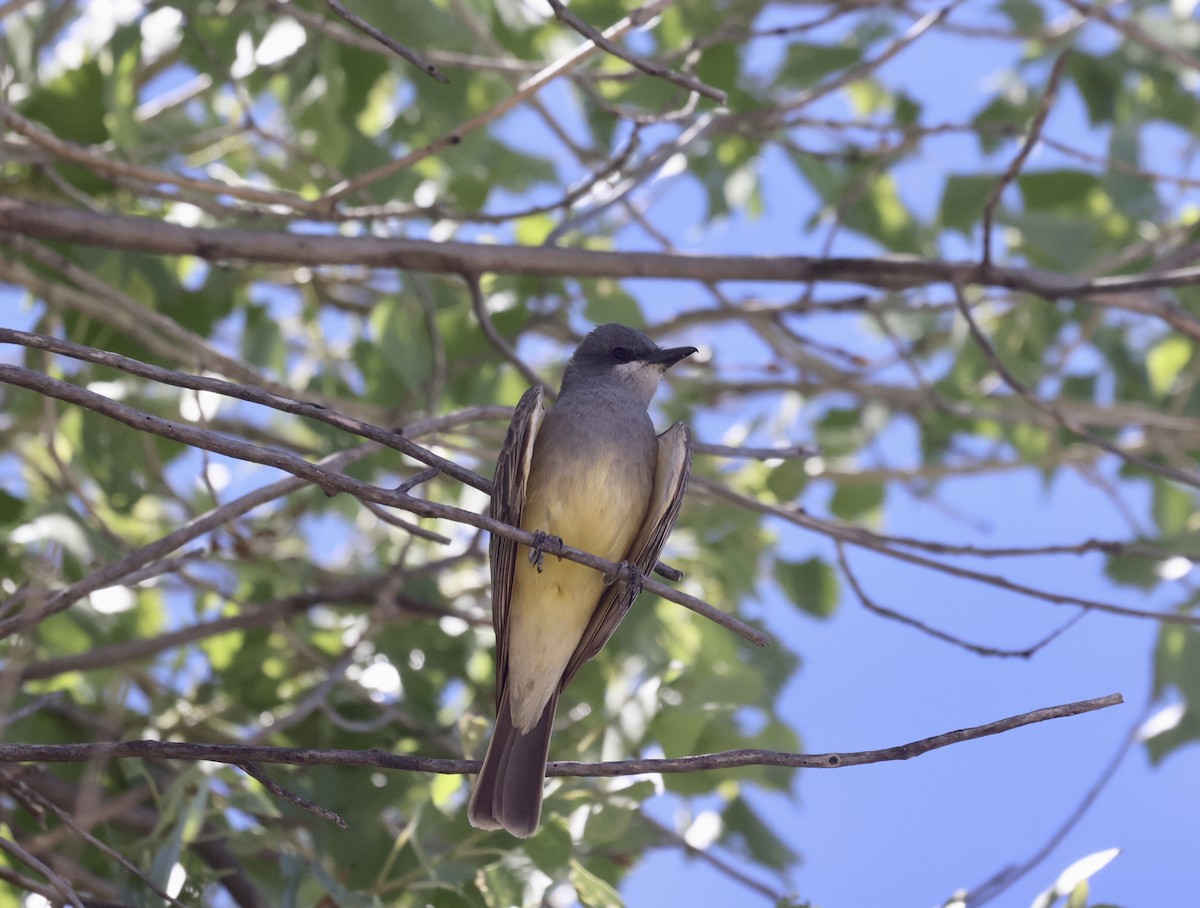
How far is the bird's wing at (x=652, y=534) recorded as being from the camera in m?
4.82

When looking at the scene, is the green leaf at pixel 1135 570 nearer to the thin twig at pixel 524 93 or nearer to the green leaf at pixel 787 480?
the green leaf at pixel 787 480

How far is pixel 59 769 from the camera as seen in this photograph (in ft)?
17.5

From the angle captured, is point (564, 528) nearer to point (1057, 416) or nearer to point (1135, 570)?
point (1057, 416)

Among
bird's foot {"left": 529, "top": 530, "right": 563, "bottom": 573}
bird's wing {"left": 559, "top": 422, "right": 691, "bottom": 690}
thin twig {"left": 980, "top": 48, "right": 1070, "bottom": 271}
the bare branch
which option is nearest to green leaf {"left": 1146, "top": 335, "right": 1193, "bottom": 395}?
thin twig {"left": 980, "top": 48, "right": 1070, "bottom": 271}

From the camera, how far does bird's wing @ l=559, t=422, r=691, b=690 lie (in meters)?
4.82

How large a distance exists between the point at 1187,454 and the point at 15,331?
684 cm

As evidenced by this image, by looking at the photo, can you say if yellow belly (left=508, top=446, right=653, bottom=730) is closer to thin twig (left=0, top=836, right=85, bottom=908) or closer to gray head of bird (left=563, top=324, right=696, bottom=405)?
gray head of bird (left=563, top=324, right=696, bottom=405)

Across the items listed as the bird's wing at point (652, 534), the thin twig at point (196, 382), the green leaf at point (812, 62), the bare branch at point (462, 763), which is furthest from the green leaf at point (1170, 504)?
the thin twig at point (196, 382)

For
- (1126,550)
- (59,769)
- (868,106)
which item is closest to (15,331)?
(59,769)

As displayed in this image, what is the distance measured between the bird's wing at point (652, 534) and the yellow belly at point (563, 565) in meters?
0.03

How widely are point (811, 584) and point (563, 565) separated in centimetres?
222

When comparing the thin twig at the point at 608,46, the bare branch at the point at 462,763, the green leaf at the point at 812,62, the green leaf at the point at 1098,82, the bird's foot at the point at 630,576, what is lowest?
the bare branch at the point at 462,763

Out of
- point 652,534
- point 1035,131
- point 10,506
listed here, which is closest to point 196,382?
point 652,534

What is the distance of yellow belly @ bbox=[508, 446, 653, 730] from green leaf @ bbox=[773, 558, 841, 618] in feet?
6.41
